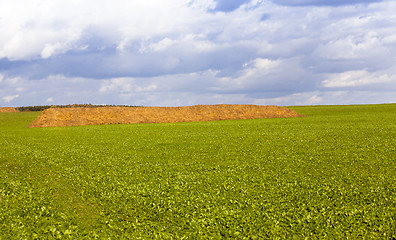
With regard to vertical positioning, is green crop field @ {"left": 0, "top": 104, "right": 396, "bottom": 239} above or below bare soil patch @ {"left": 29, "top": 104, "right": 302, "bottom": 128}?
below

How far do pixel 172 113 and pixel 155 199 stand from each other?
4660 cm

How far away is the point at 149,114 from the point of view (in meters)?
55.4

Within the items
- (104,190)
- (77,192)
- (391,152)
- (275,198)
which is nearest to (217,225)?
(275,198)

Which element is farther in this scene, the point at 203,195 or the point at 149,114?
the point at 149,114

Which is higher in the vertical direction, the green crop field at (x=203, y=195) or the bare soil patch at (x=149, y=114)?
the bare soil patch at (x=149, y=114)

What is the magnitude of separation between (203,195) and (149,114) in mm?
46008

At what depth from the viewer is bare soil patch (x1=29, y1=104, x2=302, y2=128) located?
166ft

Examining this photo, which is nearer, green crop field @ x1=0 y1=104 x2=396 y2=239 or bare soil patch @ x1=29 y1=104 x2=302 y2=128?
green crop field @ x1=0 y1=104 x2=396 y2=239

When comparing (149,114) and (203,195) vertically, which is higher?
(149,114)

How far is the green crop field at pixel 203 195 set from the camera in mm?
8477

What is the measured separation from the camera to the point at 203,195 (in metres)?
10.5

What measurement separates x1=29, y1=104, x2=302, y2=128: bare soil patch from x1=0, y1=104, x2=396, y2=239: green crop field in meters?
33.5

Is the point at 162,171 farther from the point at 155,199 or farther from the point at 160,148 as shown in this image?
the point at 160,148

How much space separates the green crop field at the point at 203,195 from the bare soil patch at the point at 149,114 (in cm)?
3346
